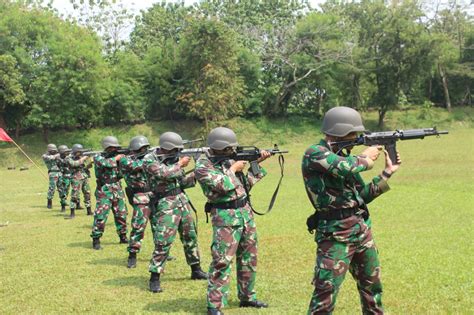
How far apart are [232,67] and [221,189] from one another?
139 ft

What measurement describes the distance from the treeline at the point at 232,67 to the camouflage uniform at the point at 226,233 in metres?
40.2

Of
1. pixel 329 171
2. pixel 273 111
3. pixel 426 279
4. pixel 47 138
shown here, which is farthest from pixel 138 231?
pixel 273 111

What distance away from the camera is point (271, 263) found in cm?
991

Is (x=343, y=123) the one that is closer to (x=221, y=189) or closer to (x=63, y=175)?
(x=221, y=189)

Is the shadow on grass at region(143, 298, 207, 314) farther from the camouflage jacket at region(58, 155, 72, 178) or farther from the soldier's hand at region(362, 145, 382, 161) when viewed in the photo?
the camouflage jacket at region(58, 155, 72, 178)

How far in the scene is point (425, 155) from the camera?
1246 inches

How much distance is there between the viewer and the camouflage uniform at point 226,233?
675 cm

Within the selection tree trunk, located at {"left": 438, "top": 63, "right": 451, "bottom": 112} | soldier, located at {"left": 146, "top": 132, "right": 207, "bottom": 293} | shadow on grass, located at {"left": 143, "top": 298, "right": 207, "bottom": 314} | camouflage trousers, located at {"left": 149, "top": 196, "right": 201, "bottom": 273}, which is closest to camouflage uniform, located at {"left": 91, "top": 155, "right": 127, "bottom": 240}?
soldier, located at {"left": 146, "top": 132, "right": 207, "bottom": 293}

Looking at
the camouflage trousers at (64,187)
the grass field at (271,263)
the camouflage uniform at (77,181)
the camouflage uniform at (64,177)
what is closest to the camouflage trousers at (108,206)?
the grass field at (271,263)

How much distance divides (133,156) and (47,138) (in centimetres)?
4100

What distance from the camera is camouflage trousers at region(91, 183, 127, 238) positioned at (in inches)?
474

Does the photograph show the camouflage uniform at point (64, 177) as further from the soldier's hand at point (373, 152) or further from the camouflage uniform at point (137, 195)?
the soldier's hand at point (373, 152)

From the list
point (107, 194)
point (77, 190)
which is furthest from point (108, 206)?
point (77, 190)

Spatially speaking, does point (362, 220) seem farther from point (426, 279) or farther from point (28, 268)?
point (28, 268)
